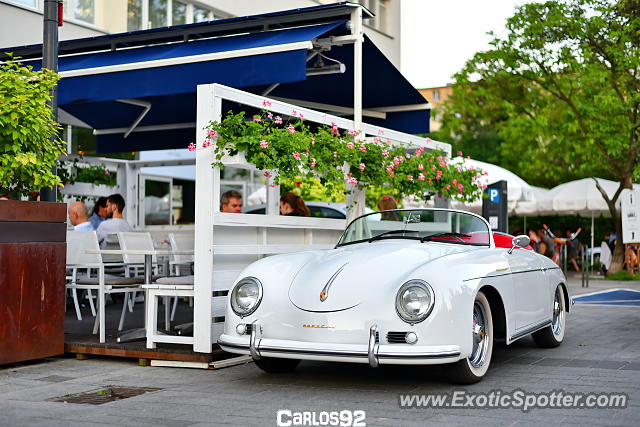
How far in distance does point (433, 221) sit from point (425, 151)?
13.3 ft

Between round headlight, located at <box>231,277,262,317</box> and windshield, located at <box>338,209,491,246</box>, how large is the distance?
144 cm

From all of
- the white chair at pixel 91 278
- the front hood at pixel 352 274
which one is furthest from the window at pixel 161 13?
the front hood at pixel 352 274

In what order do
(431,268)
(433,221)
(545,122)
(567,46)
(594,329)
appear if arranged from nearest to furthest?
(431,268), (433,221), (594,329), (567,46), (545,122)

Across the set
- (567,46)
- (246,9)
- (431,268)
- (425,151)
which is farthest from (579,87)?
(431,268)

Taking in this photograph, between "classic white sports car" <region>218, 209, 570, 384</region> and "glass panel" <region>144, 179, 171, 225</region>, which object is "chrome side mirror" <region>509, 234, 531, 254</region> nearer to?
"classic white sports car" <region>218, 209, 570, 384</region>

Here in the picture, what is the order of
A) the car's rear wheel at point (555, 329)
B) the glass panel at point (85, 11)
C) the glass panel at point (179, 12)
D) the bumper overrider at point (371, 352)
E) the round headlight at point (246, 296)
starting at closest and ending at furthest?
the bumper overrider at point (371, 352), the round headlight at point (246, 296), the car's rear wheel at point (555, 329), the glass panel at point (85, 11), the glass panel at point (179, 12)

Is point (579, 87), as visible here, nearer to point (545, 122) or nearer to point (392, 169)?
point (545, 122)

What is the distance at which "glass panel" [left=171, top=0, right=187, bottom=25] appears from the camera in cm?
2147

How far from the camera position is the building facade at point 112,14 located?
1672 cm

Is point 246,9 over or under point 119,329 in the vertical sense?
over

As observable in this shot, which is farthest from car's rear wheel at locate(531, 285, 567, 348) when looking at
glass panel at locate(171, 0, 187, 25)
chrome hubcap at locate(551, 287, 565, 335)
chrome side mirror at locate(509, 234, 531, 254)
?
glass panel at locate(171, 0, 187, 25)

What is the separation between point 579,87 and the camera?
75.7 ft

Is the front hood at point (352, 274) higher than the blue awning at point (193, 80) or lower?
lower

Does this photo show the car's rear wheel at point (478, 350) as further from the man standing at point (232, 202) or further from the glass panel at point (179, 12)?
the glass panel at point (179, 12)
